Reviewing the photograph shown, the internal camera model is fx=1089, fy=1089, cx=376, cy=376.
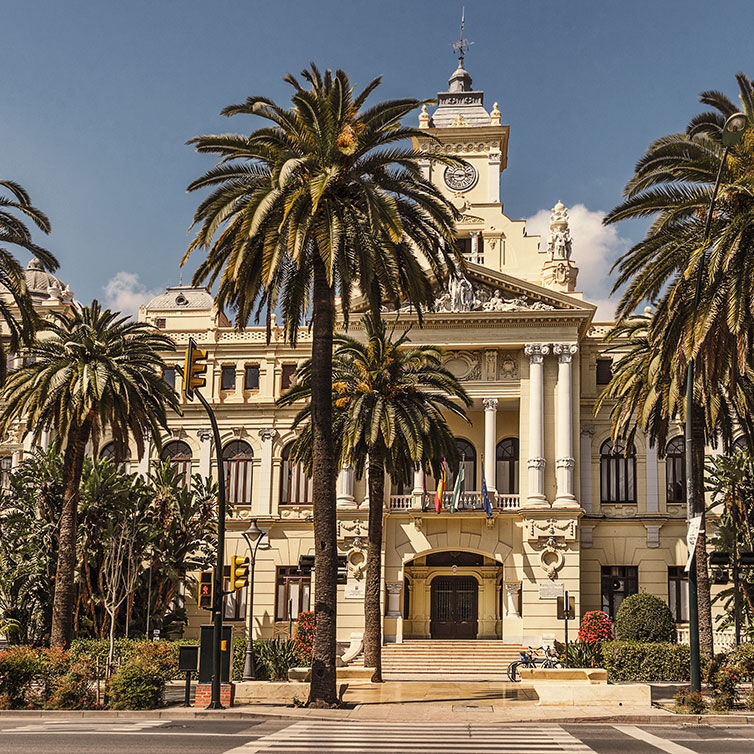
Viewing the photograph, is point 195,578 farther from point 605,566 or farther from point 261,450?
point 605,566

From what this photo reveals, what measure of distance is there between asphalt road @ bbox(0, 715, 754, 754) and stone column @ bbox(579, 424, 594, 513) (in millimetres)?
27059

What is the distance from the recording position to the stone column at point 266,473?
176 ft

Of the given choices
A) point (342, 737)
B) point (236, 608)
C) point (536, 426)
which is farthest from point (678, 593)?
point (342, 737)

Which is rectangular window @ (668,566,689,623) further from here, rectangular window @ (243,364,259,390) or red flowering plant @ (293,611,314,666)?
rectangular window @ (243,364,259,390)

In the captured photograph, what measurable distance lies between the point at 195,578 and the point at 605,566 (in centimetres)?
1931

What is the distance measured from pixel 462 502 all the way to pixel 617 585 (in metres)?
8.37

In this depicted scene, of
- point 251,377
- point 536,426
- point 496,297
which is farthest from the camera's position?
point 251,377

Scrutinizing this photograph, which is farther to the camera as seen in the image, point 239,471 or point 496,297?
point 239,471

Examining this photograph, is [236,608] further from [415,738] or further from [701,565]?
[415,738]

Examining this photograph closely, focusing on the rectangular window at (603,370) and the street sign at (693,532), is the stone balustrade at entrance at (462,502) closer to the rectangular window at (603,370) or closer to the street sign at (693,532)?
the rectangular window at (603,370)

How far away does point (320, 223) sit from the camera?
28.9m

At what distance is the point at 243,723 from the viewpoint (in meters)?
24.7

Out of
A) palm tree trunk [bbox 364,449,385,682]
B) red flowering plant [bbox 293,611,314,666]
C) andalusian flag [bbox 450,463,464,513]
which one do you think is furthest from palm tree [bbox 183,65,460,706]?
andalusian flag [bbox 450,463,464,513]

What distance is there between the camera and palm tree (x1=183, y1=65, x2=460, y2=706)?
27938 millimetres
